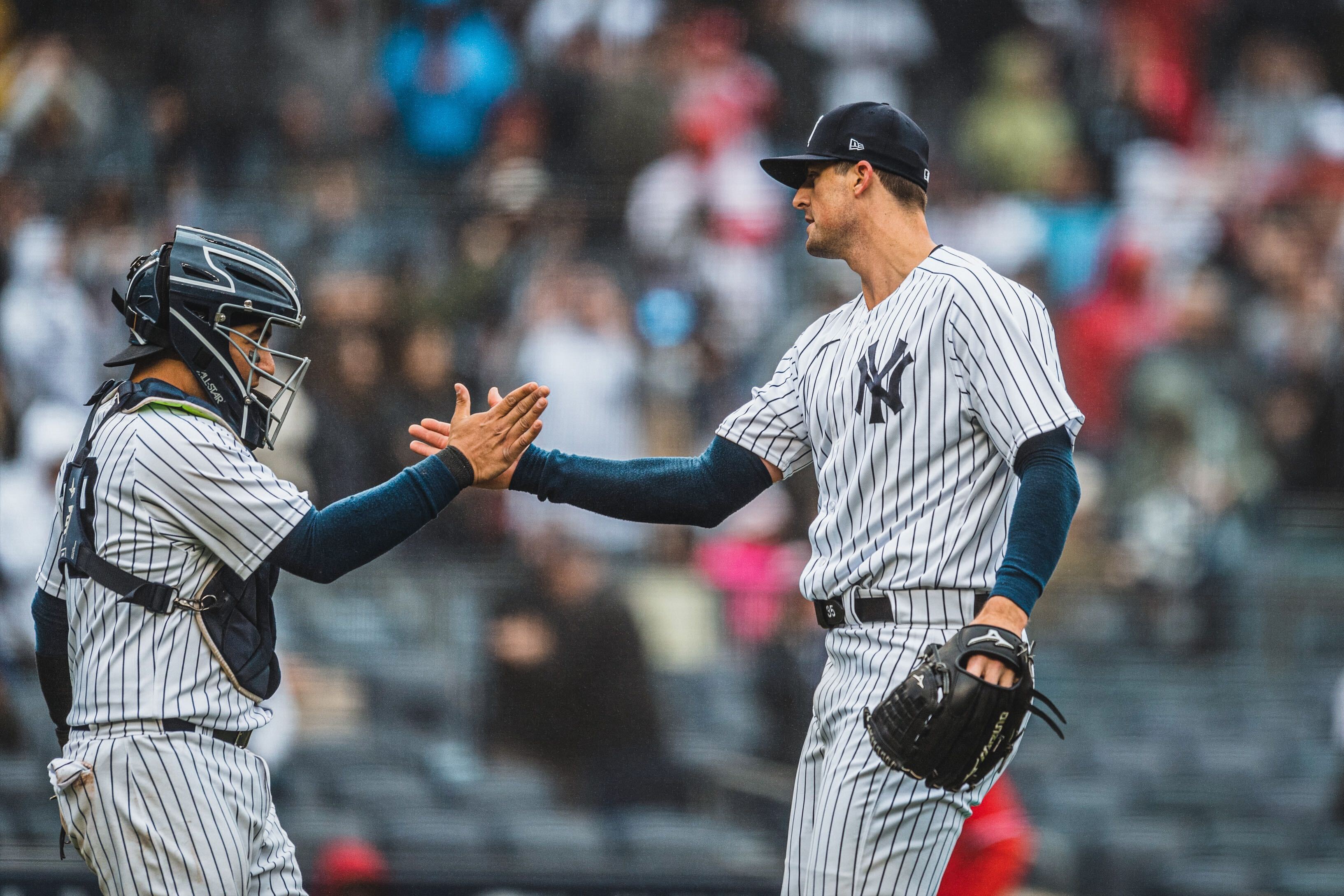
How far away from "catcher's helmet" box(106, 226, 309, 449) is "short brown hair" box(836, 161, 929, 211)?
4.05 ft

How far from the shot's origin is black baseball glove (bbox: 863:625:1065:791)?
2984 millimetres

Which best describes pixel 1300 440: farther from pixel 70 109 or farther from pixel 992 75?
pixel 70 109

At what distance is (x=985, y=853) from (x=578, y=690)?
1884mm

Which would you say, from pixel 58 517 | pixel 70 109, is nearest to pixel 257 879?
pixel 58 517

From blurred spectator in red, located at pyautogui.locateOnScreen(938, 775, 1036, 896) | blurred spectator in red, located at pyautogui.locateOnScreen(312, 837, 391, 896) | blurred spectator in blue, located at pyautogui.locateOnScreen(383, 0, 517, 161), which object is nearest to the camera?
blurred spectator in red, located at pyautogui.locateOnScreen(938, 775, 1036, 896)

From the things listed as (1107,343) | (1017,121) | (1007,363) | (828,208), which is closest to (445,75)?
(1017,121)

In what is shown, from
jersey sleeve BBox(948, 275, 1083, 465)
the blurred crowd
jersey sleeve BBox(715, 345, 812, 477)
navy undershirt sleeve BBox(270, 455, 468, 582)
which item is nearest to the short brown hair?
jersey sleeve BBox(948, 275, 1083, 465)

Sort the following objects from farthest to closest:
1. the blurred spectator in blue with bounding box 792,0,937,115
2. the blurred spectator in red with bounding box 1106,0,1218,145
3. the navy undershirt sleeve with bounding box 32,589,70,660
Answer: the blurred spectator in red with bounding box 1106,0,1218,145 → the blurred spectator in blue with bounding box 792,0,937,115 → the navy undershirt sleeve with bounding box 32,589,70,660

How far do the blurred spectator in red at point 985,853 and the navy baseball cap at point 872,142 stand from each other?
2419mm

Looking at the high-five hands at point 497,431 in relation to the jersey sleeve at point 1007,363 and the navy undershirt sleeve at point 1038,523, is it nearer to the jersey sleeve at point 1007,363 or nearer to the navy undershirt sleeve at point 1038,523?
the jersey sleeve at point 1007,363

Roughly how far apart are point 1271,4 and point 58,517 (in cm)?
920

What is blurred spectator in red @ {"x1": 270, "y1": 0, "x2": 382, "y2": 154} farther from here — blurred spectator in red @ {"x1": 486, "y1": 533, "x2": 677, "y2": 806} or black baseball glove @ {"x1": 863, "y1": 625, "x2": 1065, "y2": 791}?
black baseball glove @ {"x1": 863, "y1": 625, "x2": 1065, "y2": 791}

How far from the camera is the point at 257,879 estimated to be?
3.31m

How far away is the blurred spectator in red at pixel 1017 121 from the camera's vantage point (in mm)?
9078
